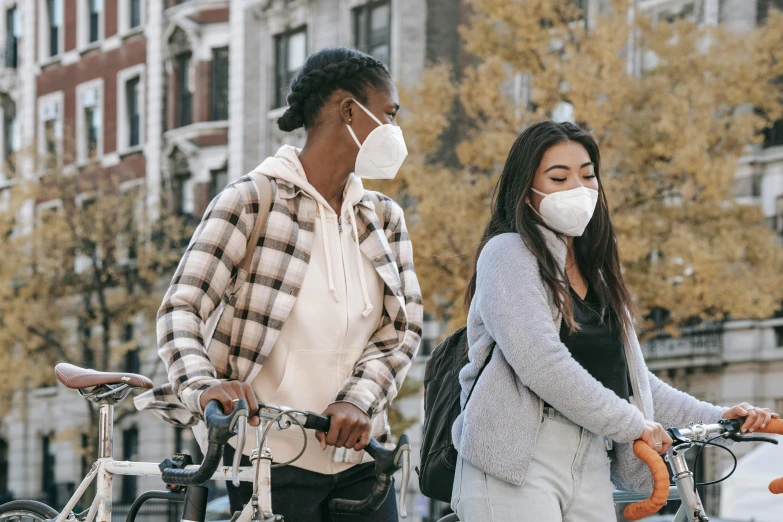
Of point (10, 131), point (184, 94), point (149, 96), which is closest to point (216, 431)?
point (184, 94)

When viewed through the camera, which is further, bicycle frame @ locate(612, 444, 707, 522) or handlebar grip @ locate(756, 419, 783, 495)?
handlebar grip @ locate(756, 419, 783, 495)

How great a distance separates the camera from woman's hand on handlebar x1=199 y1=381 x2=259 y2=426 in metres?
3.39

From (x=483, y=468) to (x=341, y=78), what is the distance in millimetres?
1174

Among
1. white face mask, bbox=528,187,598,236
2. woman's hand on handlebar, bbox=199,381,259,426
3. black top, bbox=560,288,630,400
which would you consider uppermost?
white face mask, bbox=528,187,598,236

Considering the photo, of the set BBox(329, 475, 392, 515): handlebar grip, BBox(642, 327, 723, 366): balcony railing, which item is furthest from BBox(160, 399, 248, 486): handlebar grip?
BBox(642, 327, 723, 366): balcony railing

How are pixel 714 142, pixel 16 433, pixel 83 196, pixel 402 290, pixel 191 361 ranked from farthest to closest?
pixel 16 433
pixel 83 196
pixel 714 142
pixel 402 290
pixel 191 361

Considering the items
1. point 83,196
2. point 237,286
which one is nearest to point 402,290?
point 237,286

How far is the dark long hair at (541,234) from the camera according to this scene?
157 inches

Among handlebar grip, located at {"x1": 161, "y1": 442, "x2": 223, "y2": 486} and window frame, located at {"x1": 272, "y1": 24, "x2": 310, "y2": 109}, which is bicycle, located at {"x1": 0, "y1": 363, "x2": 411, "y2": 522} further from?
window frame, located at {"x1": 272, "y1": 24, "x2": 310, "y2": 109}

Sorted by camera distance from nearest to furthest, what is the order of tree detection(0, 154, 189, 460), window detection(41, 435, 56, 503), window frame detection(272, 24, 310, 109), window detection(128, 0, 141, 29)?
tree detection(0, 154, 189, 460)
window frame detection(272, 24, 310, 109)
window detection(128, 0, 141, 29)
window detection(41, 435, 56, 503)

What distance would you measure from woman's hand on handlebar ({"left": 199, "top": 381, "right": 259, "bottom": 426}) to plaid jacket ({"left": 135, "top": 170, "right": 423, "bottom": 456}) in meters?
0.15

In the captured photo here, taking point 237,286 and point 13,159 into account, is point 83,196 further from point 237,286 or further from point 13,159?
point 237,286

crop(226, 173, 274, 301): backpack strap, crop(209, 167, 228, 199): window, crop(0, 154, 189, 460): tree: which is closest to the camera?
crop(226, 173, 274, 301): backpack strap

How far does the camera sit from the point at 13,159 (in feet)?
111
